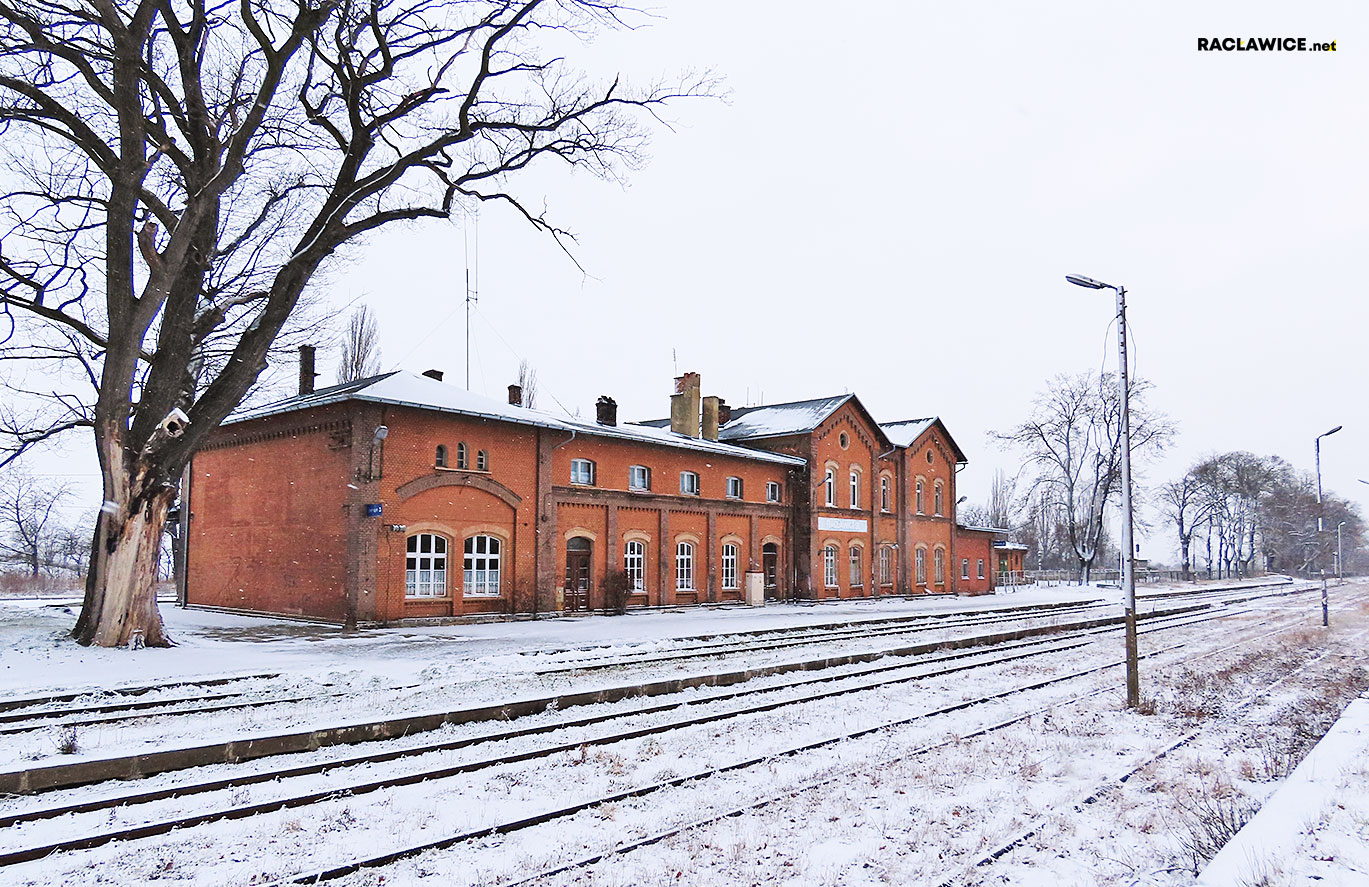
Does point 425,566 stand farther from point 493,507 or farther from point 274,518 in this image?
point 274,518

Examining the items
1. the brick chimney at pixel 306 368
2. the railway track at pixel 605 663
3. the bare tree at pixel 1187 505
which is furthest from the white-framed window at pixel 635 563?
the bare tree at pixel 1187 505

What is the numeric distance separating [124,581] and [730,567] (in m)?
21.1

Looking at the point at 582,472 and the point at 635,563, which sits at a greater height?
the point at 582,472

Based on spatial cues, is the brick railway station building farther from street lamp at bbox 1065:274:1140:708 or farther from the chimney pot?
street lamp at bbox 1065:274:1140:708

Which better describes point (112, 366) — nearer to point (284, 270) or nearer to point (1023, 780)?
point (284, 270)

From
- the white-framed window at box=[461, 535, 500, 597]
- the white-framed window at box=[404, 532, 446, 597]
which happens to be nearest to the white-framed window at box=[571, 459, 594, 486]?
the white-framed window at box=[461, 535, 500, 597]

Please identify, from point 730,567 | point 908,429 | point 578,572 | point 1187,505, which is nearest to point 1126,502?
point 578,572

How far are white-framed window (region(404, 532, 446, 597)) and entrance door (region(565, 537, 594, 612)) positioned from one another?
4.43m

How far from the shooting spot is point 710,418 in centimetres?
3844

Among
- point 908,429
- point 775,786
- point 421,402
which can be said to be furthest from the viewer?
point 908,429

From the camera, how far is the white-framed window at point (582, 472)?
2791cm

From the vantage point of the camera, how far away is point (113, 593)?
16.7 m

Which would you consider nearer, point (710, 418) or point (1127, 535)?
point (1127, 535)

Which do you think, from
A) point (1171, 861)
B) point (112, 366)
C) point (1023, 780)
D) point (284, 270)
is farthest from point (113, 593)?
point (1171, 861)
